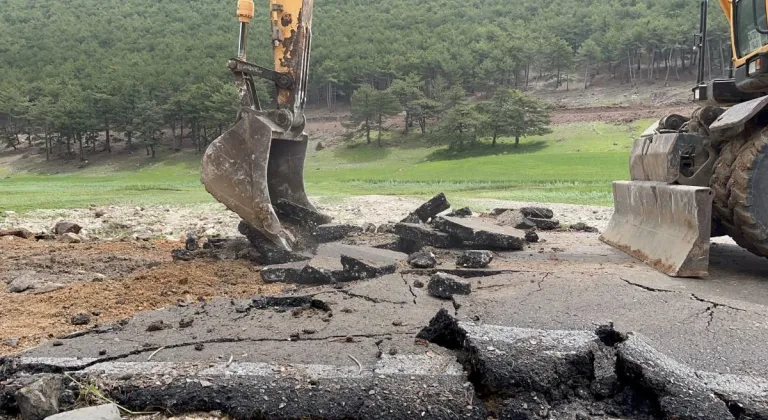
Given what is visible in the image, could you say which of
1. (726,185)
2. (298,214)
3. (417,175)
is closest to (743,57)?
(726,185)

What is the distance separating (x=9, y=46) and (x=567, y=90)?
92016mm

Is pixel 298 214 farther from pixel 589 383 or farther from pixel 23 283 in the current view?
pixel 589 383

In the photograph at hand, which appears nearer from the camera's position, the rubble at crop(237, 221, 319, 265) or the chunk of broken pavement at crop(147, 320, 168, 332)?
the chunk of broken pavement at crop(147, 320, 168, 332)

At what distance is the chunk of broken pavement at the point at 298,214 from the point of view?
8039 mm

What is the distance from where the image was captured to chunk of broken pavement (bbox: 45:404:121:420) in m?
2.77

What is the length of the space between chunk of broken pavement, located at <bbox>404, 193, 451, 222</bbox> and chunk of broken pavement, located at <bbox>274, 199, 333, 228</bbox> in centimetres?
174

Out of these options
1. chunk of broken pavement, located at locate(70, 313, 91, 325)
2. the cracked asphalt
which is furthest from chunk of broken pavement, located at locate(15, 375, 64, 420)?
chunk of broken pavement, located at locate(70, 313, 91, 325)

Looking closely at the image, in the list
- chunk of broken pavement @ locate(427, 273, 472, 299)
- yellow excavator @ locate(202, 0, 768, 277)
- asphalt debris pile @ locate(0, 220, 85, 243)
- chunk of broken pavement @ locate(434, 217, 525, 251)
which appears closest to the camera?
chunk of broken pavement @ locate(427, 273, 472, 299)

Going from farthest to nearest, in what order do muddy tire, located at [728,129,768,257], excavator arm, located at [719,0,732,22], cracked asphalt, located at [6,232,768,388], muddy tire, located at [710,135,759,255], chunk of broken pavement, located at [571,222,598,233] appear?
chunk of broken pavement, located at [571,222,598,233], excavator arm, located at [719,0,732,22], muddy tire, located at [710,135,759,255], muddy tire, located at [728,129,768,257], cracked asphalt, located at [6,232,768,388]

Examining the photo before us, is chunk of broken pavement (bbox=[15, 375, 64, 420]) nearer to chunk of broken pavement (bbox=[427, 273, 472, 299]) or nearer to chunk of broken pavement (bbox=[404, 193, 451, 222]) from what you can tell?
chunk of broken pavement (bbox=[427, 273, 472, 299])

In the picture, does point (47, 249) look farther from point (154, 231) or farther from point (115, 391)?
point (115, 391)

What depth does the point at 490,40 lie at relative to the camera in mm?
90188

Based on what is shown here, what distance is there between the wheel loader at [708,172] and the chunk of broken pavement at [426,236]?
2.29 metres

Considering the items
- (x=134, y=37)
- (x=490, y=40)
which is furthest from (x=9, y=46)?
(x=490, y=40)
